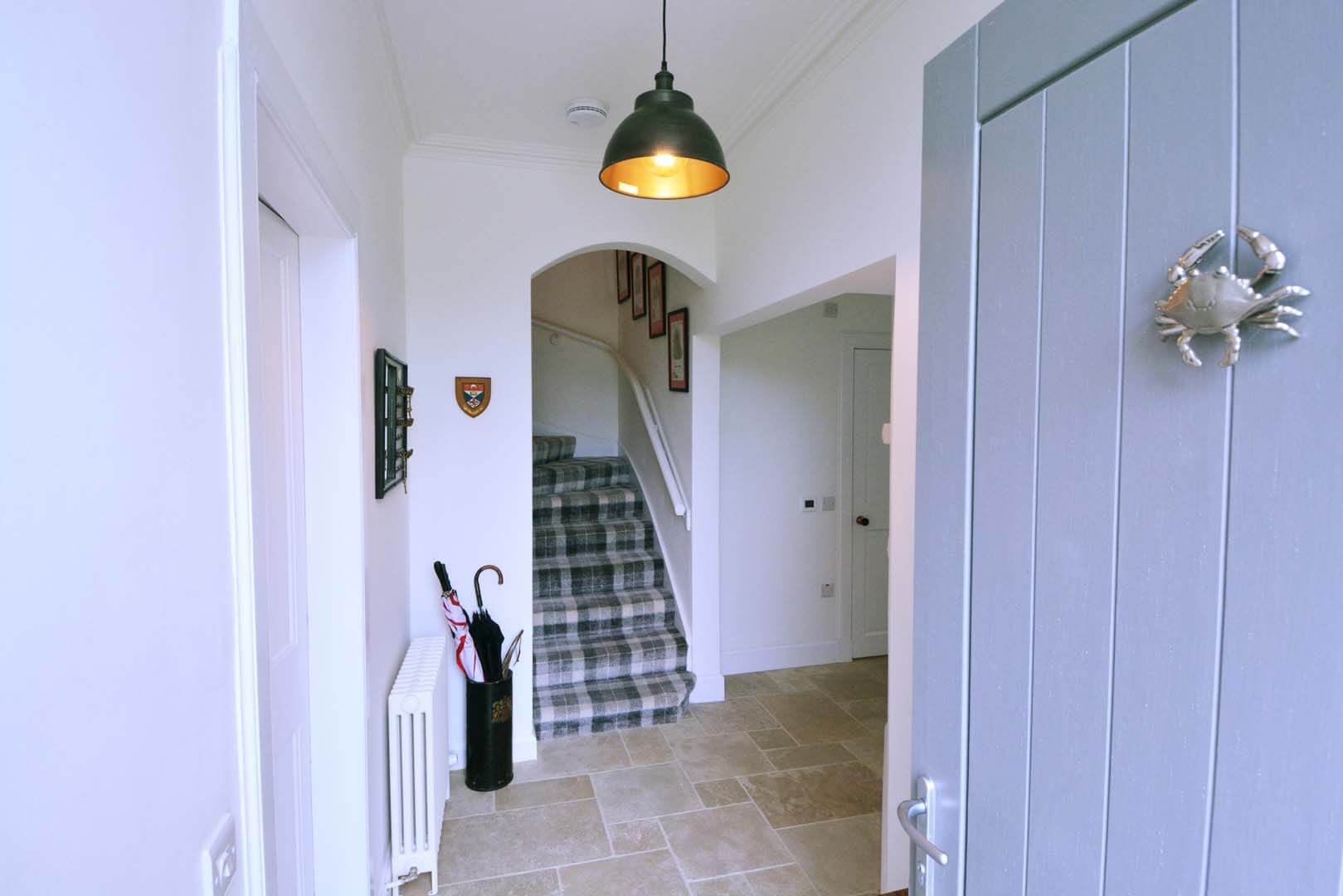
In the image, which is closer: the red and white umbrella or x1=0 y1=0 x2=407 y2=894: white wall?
x1=0 y1=0 x2=407 y2=894: white wall

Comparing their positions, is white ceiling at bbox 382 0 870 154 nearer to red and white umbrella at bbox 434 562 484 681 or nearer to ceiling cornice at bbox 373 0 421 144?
Result: ceiling cornice at bbox 373 0 421 144

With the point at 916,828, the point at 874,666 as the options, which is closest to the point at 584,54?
the point at 916,828

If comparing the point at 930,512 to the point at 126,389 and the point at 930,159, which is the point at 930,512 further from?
the point at 126,389

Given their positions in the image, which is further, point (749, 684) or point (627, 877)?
point (749, 684)

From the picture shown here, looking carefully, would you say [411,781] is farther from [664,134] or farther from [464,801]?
[664,134]

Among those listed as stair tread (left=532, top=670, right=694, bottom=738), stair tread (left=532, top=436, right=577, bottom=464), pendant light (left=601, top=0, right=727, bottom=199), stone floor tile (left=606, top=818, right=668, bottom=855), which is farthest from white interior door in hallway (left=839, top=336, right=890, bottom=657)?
pendant light (left=601, top=0, right=727, bottom=199)

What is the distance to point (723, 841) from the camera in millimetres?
2758

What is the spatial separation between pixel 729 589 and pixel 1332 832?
13.2 feet

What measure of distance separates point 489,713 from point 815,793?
151 cm

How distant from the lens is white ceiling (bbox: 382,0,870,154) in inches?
87.7

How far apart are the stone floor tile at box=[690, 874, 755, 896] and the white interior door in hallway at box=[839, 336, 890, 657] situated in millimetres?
2502

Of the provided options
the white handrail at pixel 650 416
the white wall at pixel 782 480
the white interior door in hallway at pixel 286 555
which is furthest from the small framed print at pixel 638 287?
the white interior door in hallway at pixel 286 555

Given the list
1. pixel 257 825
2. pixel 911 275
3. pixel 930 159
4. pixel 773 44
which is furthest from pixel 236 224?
pixel 773 44

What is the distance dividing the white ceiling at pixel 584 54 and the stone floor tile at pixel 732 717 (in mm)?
3024
